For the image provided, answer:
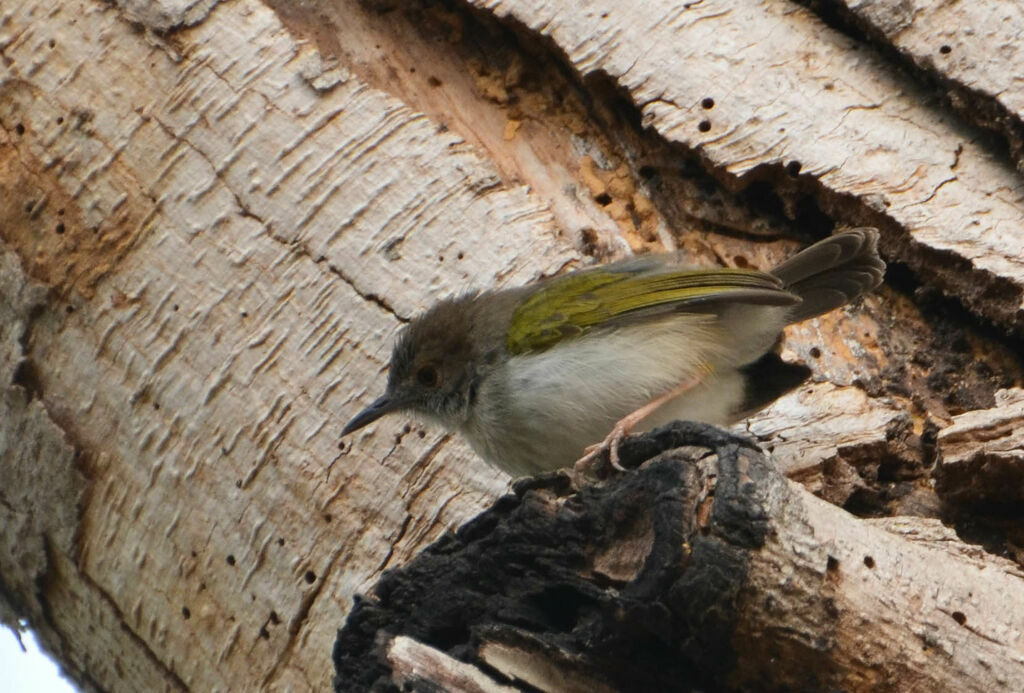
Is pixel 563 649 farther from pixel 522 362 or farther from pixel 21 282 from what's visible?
pixel 21 282

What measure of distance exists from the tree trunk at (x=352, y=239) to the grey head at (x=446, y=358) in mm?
230

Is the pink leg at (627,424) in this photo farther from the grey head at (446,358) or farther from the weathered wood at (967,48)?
the weathered wood at (967,48)

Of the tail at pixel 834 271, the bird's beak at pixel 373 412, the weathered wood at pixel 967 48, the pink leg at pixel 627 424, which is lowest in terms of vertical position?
the pink leg at pixel 627 424

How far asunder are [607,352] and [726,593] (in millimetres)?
2121

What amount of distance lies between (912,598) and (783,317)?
1944mm

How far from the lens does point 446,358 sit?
468cm

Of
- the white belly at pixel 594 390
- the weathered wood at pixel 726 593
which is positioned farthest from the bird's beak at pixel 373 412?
the weathered wood at pixel 726 593

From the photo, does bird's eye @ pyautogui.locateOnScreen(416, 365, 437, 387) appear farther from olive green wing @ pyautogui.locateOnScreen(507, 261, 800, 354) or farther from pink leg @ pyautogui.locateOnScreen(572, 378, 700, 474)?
pink leg @ pyautogui.locateOnScreen(572, 378, 700, 474)

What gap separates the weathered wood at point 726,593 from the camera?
7.43ft

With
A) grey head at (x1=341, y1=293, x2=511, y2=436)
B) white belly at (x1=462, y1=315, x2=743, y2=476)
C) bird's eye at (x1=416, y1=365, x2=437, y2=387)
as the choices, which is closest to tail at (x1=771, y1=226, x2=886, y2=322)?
white belly at (x1=462, y1=315, x2=743, y2=476)

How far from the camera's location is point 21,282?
4.03 meters

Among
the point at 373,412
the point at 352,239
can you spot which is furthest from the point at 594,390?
the point at 352,239

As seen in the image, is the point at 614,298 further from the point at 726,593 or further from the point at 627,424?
the point at 726,593

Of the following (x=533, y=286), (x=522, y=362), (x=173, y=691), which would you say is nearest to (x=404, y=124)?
(x=533, y=286)
